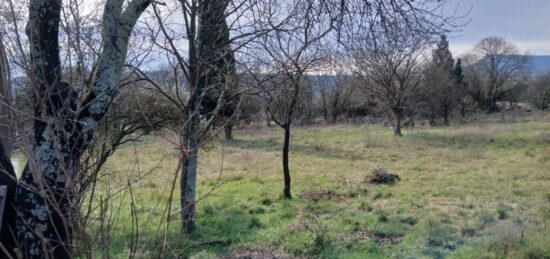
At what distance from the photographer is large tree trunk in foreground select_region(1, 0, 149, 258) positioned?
3.15 metres

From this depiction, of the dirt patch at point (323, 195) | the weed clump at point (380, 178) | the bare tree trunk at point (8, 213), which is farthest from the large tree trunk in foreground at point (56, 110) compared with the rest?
the weed clump at point (380, 178)

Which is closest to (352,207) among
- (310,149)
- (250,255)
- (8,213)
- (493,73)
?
(250,255)

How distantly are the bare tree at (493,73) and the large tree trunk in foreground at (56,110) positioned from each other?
46737mm

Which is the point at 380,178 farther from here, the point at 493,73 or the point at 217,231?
the point at 493,73

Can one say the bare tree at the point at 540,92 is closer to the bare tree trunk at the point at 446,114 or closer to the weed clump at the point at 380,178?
the bare tree trunk at the point at 446,114

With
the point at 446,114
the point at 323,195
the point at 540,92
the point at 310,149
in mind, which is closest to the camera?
the point at 323,195

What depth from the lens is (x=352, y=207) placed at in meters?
8.67

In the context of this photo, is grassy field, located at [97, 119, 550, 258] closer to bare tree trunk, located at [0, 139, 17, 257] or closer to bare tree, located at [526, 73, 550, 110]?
bare tree trunk, located at [0, 139, 17, 257]

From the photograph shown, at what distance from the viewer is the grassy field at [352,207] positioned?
202 inches

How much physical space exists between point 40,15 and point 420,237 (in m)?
5.55

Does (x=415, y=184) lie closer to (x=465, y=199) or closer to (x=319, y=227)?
(x=465, y=199)

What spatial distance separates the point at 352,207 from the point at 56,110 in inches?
258

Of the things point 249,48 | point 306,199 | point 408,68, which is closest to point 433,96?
point 408,68

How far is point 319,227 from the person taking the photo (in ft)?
20.7
